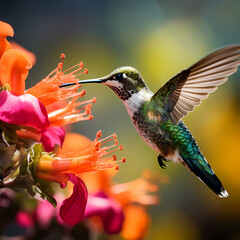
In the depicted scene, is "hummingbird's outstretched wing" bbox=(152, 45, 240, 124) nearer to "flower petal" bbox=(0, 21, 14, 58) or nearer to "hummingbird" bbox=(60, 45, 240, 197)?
"hummingbird" bbox=(60, 45, 240, 197)

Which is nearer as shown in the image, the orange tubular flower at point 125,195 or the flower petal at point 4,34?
the flower petal at point 4,34

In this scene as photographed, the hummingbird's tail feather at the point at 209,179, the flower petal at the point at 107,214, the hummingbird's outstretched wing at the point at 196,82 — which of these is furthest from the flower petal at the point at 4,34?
the flower petal at the point at 107,214

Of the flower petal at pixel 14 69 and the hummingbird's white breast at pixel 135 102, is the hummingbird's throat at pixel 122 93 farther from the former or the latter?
the flower petal at pixel 14 69

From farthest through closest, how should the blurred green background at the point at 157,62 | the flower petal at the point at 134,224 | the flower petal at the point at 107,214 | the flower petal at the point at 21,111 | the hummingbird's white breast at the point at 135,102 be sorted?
the blurred green background at the point at 157,62
the flower petal at the point at 134,224
the flower petal at the point at 107,214
the hummingbird's white breast at the point at 135,102
the flower petal at the point at 21,111

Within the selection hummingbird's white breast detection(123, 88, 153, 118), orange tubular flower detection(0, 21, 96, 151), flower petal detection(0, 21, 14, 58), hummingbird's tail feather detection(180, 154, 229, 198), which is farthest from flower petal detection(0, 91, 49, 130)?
hummingbird's tail feather detection(180, 154, 229, 198)

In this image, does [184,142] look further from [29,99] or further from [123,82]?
[29,99]

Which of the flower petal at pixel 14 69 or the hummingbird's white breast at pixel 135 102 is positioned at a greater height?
the flower petal at pixel 14 69

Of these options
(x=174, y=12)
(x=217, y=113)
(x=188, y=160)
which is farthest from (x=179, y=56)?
(x=188, y=160)

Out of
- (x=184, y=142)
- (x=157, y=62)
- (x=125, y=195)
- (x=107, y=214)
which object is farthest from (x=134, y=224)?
(x=157, y=62)
